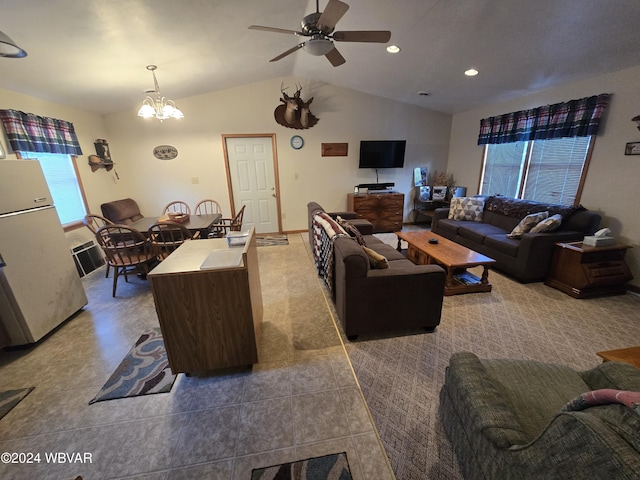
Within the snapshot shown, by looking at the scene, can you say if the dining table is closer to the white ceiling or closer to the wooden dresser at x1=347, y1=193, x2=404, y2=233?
the white ceiling

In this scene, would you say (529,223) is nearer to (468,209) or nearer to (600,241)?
(600,241)

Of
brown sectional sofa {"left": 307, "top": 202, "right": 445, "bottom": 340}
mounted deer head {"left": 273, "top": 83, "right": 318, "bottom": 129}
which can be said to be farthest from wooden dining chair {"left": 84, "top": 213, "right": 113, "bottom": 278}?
mounted deer head {"left": 273, "top": 83, "right": 318, "bottom": 129}

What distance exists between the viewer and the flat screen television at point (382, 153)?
17.0 ft

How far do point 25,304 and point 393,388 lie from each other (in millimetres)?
2928

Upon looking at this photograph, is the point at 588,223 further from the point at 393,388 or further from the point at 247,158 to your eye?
the point at 247,158

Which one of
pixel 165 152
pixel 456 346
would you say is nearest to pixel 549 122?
pixel 456 346

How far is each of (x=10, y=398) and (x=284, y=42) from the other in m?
4.15

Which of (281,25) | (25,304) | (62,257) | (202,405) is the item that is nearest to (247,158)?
(281,25)

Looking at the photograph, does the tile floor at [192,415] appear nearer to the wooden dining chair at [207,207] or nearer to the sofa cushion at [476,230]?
the sofa cushion at [476,230]

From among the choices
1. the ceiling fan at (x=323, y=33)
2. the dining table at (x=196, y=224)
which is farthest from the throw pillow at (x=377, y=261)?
the dining table at (x=196, y=224)

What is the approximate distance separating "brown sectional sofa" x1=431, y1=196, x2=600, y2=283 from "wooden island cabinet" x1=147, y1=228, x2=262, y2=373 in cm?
314

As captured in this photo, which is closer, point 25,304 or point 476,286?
point 25,304

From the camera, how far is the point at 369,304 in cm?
211

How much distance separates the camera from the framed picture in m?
2.68
